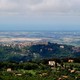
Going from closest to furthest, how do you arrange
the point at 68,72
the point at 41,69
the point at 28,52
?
the point at 68,72
the point at 41,69
the point at 28,52

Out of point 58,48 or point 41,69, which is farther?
point 58,48

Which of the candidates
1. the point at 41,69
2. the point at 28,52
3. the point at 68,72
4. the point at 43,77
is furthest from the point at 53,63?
the point at 28,52

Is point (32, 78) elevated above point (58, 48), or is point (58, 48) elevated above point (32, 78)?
point (32, 78)

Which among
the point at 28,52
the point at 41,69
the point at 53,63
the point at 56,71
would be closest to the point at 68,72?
the point at 56,71

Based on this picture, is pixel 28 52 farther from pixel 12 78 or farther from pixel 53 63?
pixel 12 78

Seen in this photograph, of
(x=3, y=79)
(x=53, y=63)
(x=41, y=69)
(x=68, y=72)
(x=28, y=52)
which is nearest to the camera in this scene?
(x=3, y=79)

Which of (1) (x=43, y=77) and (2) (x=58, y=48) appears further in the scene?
(2) (x=58, y=48)

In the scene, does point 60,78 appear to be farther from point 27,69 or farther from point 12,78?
point 27,69

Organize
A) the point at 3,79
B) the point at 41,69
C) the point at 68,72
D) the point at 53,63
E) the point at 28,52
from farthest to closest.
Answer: the point at 28,52, the point at 53,63, the point at 41,69, the point at 68,72, the point at 3,79

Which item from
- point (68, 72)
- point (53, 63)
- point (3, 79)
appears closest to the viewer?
point (3, 79)
